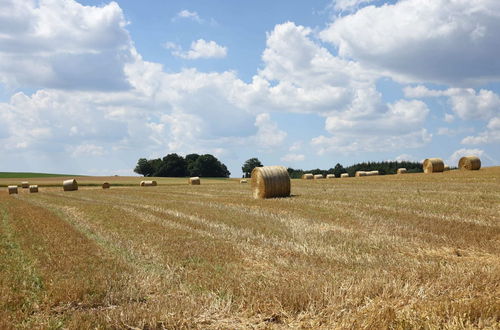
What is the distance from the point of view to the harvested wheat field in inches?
207

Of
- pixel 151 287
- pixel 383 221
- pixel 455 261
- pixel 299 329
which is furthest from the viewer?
pixel 383 221

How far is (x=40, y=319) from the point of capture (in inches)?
209

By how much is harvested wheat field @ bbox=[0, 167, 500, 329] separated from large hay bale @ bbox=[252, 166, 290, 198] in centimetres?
848

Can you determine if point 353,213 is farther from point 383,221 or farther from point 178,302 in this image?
point 178,302

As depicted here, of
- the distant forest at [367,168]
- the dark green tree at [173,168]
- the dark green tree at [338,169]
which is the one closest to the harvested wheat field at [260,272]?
the distant forest at [367,168]

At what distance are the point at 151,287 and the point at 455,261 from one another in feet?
18.4

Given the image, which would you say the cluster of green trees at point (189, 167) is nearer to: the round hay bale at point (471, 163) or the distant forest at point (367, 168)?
the distant forest at point (367, 168)

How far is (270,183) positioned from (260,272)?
50.0ft

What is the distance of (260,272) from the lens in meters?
7.36

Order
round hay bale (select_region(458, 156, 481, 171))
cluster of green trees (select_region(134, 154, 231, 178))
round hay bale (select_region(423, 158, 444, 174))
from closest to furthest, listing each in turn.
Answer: round hay bale (select_region(458, 156, 481, 171))
round hay bale (select_region(423, 158, 444, 174))
cluster of green trees (select_region(134, 154, 231, 178))

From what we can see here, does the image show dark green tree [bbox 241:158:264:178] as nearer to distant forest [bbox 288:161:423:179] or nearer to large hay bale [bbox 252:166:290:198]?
distant forest [bbox 288:161:423:179]

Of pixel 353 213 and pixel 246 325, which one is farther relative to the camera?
pixel 353 213

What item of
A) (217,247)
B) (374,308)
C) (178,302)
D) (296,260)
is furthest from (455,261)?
(178,302)

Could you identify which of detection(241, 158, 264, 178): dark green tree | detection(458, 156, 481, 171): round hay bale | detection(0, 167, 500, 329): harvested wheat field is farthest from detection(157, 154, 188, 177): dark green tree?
detection(0, 167, 500, 329): harvested wheat field
